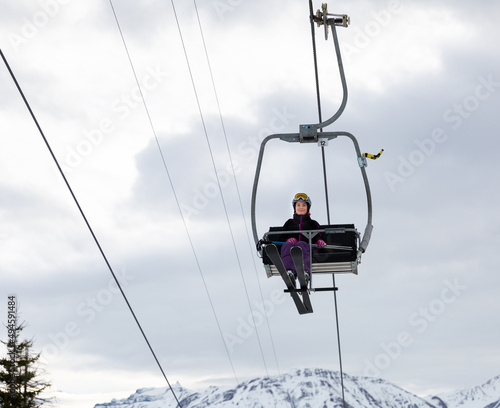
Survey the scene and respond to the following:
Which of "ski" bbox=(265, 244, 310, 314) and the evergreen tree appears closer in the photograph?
"ski" bbox=(265, 244, 310, 314)

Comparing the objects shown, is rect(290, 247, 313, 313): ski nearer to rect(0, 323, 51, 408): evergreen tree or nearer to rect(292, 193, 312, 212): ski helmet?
rect(292, 193, 312, 212): ski helmet

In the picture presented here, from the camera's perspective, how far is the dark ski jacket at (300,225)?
536 inches

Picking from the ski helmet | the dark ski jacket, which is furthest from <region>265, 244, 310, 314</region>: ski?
the ski helmet

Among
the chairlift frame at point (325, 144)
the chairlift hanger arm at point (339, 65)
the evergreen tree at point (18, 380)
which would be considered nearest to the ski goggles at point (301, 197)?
the chairlift frame at point (325, 144)

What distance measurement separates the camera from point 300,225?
1392 centimetres

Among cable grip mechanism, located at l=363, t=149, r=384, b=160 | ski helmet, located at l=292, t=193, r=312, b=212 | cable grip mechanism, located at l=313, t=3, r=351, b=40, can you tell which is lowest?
cable grip mechanism, located at l=363, t=149, r=384, b=160

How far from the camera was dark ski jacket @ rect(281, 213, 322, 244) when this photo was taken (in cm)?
1363

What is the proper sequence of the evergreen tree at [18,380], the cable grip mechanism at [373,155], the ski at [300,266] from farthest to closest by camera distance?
the evergreen tree at [18,380] < the ski at [300,266] < the cable grip mechanism at [373,155]

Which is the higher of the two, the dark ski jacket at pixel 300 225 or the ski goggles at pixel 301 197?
the ski goggles at pixel 301 197

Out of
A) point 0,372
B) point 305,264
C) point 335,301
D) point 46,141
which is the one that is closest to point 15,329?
point 0,372

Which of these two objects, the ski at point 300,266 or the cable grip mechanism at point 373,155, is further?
the ski at point 300,266

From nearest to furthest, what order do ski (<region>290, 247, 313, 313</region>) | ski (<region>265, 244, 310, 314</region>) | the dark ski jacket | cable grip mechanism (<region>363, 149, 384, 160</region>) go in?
cable grip mechanism (<region>363, 149, 384, 160</region>) → ski (<region>265, 244, 310, 314</region>) → ski (<region>290, 247, 313, 313</region>) → the dark ski jacket

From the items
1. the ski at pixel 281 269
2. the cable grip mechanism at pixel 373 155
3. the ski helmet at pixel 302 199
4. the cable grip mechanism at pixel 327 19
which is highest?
the cable grip mechanism at pixel 327 19

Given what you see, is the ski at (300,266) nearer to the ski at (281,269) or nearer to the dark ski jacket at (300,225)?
the ski at (281,269)
